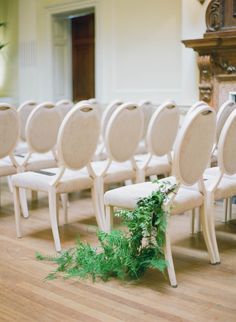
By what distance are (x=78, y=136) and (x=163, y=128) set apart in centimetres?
96

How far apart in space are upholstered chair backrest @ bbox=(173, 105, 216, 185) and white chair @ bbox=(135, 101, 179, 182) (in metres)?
1.14

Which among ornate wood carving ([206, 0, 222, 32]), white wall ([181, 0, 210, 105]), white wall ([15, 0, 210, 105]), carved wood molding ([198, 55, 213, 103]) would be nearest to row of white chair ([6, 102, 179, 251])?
carved wood molding ([198, 55, 213, 103])

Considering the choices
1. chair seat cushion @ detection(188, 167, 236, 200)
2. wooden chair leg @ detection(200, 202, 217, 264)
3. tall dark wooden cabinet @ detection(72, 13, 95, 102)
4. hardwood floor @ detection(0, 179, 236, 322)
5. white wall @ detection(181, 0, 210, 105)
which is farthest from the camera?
tall dark wooden cabinet @ detection(72, 13, 95, 102)

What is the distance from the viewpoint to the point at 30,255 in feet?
11.3

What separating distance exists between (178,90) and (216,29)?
1.14 metres

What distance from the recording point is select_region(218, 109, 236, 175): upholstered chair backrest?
10.8ft

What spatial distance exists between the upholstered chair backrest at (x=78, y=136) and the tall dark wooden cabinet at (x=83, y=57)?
5436 millimetres

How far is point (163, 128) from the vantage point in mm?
4305

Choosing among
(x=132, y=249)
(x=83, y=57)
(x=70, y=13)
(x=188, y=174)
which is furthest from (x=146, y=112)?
(x=83, y=57)

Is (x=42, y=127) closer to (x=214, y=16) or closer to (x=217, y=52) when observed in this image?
(x=217, y=52)

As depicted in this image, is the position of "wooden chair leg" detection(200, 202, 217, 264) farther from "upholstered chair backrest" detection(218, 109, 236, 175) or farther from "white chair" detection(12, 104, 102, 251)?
"white chair" detection(12, 104, 102, 251)

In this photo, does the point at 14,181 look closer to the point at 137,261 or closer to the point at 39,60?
the point at 137,261

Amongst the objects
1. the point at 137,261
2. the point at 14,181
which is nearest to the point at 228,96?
the point at 14,181

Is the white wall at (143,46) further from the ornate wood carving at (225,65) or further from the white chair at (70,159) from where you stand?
the white chair at (70,159)
